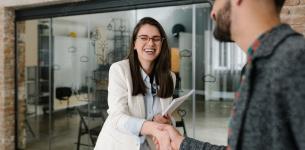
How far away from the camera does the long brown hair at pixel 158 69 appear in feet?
5.25

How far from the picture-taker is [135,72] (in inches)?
64.2

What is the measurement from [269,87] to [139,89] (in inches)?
38.3

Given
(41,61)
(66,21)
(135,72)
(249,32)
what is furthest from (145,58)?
(41,61)

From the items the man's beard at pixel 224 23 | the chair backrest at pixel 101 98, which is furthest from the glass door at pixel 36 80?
the man's beard at pixel 224 23

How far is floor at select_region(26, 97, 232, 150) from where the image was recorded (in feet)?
9.94

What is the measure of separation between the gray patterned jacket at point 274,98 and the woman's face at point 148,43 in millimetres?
942

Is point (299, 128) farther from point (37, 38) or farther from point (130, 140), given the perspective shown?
point (37, 38)

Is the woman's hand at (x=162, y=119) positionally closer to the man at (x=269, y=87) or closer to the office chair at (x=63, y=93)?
the man at (x=269, y=87)

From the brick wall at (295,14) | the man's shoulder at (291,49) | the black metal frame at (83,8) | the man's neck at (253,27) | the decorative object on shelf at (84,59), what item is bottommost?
the man's shoulder at (291,49)

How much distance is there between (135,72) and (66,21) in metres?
2.46

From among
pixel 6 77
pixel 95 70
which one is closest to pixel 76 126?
pixel 95 70

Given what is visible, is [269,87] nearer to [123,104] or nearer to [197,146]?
[197,146]

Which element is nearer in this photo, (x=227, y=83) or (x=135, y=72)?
(x=135, y=72)

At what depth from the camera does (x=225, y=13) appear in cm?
83
